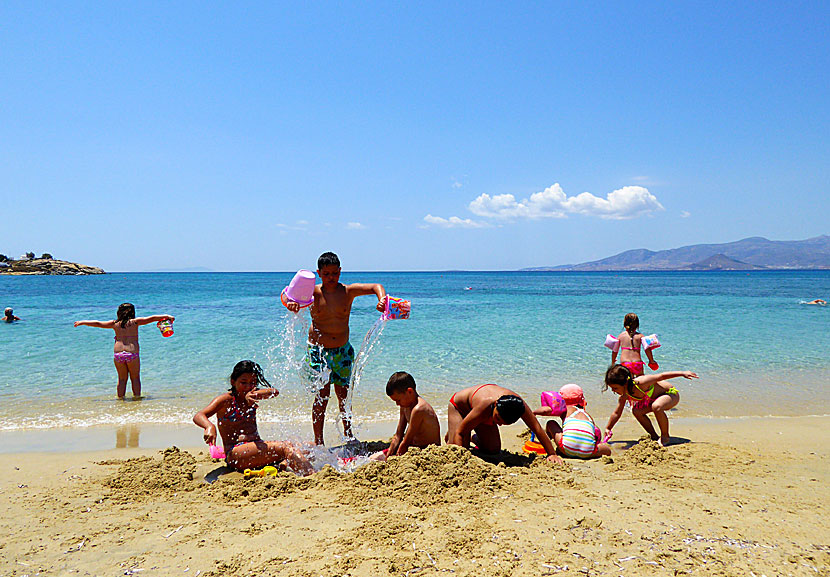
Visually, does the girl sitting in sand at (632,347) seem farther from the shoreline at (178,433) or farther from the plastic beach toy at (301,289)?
the plastic beach toy at (301,289)

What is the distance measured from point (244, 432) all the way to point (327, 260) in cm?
191

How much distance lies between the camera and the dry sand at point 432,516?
Result: 3.14m

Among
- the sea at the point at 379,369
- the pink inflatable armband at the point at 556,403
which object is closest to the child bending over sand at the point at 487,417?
the pink inflatable armband at the point at 556,403

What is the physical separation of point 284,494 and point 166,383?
631 cm

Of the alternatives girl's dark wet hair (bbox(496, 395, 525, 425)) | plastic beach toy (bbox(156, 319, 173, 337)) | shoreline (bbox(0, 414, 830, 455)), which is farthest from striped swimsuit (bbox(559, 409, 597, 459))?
plastic beach toy (bbox(156, 319, 173, 337))

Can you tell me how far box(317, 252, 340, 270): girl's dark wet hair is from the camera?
5.40 meters

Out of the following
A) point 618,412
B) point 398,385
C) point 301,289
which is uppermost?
point 301,289

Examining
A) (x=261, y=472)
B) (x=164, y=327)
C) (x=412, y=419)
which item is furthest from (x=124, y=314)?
(x=412, y=419)

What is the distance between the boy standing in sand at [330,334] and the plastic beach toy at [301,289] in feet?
0.63

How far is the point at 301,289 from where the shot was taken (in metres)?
5.23

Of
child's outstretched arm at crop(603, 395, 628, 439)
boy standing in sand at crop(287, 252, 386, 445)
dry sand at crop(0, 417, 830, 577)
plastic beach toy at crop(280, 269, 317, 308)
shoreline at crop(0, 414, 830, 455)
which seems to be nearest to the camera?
dry sand at crop(0, 417, 830, 577)

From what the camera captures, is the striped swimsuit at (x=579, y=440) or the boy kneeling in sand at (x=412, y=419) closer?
the boy kneeling in sand at (x=412, y=419)

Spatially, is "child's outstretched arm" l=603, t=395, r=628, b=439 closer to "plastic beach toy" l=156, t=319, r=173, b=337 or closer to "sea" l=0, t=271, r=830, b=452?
"sea" l=0, t=271, r=830, b=452

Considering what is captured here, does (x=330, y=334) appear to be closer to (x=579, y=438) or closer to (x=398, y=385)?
(x=398, y=385)
